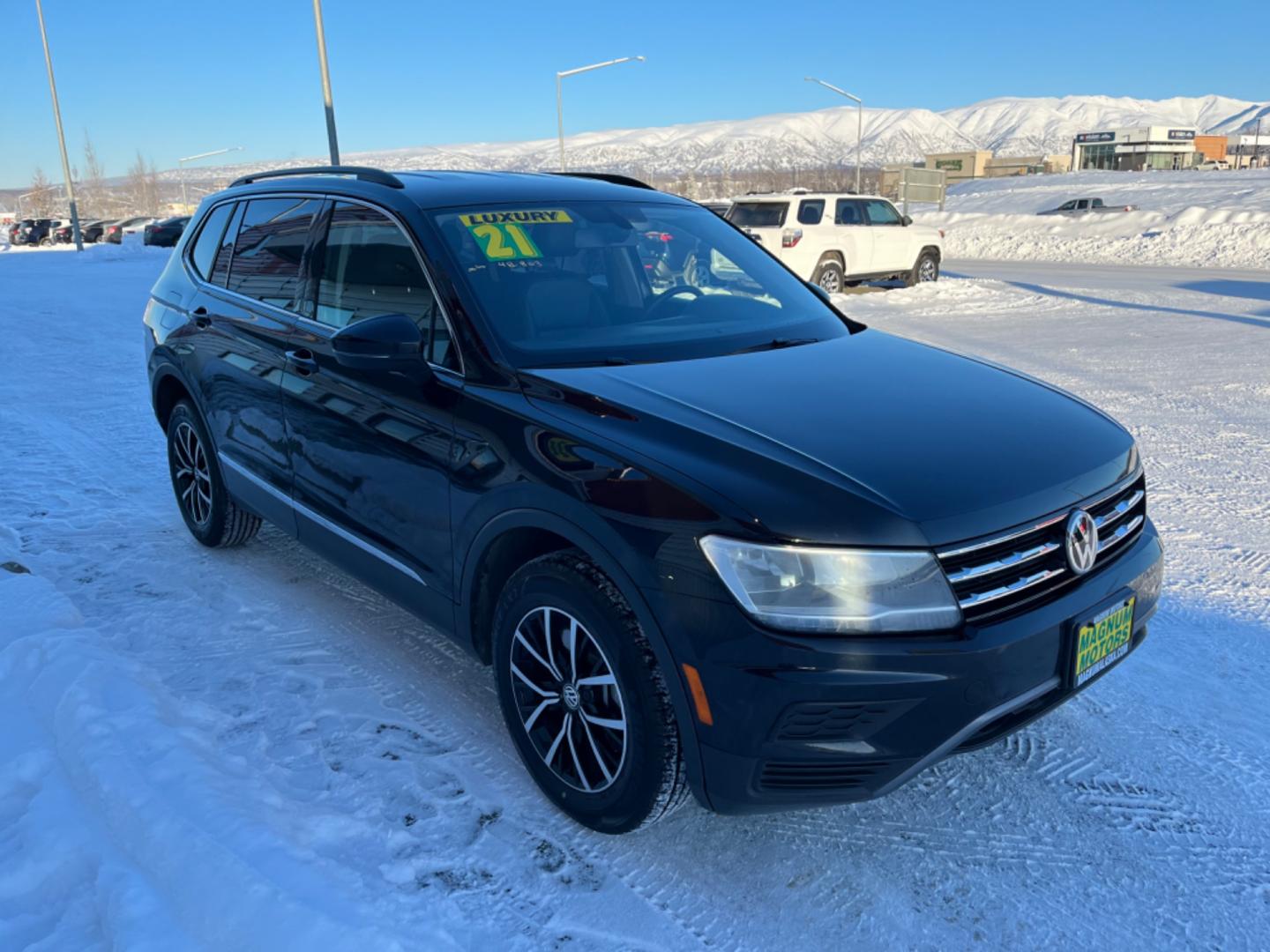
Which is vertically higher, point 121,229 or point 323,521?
point 121,229

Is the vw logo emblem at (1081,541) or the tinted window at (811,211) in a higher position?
the tinted window at (811,211)

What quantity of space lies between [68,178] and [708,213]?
125 ft

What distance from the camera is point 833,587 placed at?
221cm

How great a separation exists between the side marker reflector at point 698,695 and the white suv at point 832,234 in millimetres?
13883

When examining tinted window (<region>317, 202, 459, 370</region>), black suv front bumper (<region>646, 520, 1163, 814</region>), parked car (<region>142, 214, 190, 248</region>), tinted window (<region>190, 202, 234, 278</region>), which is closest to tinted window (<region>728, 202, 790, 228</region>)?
tinted window (<region>190, 202, 234, 278</region>)

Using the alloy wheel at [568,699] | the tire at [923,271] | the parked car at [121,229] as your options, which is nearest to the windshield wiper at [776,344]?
the alloy wheel at [568,699]

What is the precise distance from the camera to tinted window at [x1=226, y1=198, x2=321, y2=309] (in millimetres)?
4020

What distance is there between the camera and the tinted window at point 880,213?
16969 mm

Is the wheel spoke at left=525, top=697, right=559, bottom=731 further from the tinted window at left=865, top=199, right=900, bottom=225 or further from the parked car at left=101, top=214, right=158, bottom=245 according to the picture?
the parked car at left=101, top=214, right=158, bottom=245

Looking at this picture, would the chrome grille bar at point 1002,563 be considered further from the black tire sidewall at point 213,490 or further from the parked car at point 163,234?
the parked car at point 163,234

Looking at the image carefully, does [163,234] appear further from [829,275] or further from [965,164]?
[965,164]

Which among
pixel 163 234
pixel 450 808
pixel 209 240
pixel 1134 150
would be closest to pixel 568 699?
pixel 450 808

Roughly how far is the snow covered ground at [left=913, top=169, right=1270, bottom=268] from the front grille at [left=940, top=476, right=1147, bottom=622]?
2497 centimetres

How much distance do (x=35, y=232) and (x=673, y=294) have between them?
167 ft
